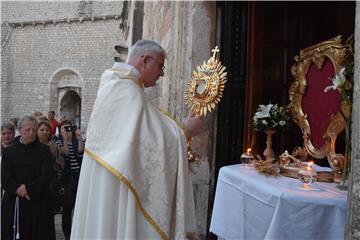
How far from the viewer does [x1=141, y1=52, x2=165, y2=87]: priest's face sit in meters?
2.32

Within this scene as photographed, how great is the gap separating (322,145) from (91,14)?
25.1 metres

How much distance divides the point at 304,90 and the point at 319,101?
24 cm

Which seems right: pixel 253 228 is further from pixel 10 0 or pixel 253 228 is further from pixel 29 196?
pixel 10 0

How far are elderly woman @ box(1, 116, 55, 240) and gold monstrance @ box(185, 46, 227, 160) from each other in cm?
158

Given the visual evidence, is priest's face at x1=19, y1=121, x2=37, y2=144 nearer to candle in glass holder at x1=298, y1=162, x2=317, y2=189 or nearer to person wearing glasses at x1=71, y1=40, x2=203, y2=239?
person wearing glasses at x1=71, y1=40, x2=203, y2=239

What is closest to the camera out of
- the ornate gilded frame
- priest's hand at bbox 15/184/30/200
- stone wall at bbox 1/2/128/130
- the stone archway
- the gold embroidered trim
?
the gold embroidered trim

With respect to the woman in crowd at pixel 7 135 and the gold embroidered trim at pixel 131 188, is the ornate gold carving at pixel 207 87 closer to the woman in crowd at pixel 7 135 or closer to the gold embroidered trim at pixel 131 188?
the gold embroidered trim at pixel 131 188

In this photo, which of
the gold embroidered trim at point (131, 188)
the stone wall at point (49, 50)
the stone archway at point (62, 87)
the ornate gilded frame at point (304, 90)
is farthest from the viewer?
the stone archway at point (62, 87)

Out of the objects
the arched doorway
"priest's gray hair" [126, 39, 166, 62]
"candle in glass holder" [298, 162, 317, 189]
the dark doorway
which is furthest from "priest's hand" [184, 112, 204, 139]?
the dark doorway

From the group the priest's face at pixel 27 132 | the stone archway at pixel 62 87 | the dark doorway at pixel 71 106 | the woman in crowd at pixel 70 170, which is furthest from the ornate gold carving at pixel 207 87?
the dark doorway at pixel 71 106

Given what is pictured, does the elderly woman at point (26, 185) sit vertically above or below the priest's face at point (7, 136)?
below

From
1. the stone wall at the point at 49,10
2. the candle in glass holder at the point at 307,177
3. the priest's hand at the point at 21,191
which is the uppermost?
the stone wall at the point at 49,10

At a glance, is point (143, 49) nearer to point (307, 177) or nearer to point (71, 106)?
point (307, 177)

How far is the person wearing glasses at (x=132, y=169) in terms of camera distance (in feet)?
7.05
